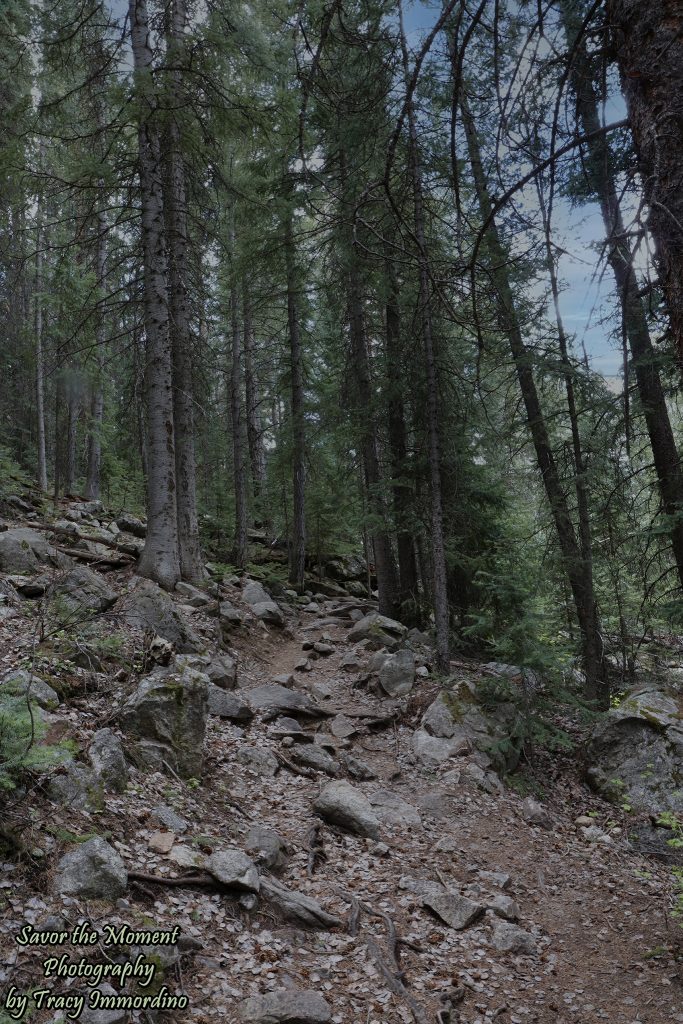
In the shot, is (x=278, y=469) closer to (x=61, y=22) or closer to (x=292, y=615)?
(x=292, y=615)

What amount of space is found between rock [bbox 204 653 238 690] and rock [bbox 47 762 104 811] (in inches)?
131

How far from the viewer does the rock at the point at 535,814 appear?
706 cm

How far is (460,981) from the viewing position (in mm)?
4227

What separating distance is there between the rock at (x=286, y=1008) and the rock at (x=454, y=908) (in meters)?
1.71

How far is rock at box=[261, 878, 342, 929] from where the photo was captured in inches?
172

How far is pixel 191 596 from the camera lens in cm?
1006

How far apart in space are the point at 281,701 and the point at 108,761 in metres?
3.83

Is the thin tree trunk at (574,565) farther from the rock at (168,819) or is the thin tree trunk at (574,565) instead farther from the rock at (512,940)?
the rock at (168,819)

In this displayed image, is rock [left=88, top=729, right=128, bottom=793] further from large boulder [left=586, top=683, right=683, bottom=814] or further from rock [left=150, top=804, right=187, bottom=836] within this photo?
large boulder [left=586, top=683, right=683, bottom=814]

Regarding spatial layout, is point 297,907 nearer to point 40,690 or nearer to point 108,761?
point 108,761

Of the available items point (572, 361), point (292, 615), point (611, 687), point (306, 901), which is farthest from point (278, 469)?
point (306, 901)

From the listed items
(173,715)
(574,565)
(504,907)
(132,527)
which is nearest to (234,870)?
(173,715)

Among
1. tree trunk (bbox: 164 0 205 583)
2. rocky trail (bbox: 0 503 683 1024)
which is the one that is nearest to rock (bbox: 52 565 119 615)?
rocky trail (bbox: 0 503 683 1024)

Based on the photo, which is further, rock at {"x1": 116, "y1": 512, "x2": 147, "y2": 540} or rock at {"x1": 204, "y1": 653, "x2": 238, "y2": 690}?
rock at {"x1": 116, "y1": 512, "x2": 147, "y2": 540}
